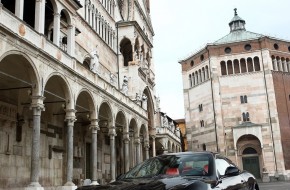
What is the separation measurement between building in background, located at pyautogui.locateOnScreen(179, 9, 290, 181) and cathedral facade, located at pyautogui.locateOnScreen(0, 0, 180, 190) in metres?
19.3

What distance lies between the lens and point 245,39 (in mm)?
51312

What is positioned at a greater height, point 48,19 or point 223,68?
point 223,68

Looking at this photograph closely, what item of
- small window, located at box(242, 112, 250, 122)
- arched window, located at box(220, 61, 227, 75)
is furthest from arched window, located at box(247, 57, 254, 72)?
small window, located at box(242, 112, 250, 122)

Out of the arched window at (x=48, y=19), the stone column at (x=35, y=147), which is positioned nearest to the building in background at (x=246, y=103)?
the arched window at (x=48, y=19)

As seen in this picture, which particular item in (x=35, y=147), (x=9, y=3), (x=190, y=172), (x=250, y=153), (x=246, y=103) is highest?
(x=9, y=3)

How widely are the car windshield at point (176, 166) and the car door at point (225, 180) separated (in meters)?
0.19

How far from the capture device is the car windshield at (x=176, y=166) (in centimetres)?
559

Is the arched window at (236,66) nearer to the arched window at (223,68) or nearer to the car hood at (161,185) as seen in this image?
the arched window at (223,68)

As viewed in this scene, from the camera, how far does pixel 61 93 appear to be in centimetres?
1842

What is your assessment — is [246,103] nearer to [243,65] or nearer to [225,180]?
[243,65]

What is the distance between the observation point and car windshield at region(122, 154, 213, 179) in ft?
18.4

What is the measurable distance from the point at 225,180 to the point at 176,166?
31.1 inches

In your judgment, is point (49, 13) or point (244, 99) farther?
point (244, 99)

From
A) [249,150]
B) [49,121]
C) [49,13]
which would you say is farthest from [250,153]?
[49,13]
